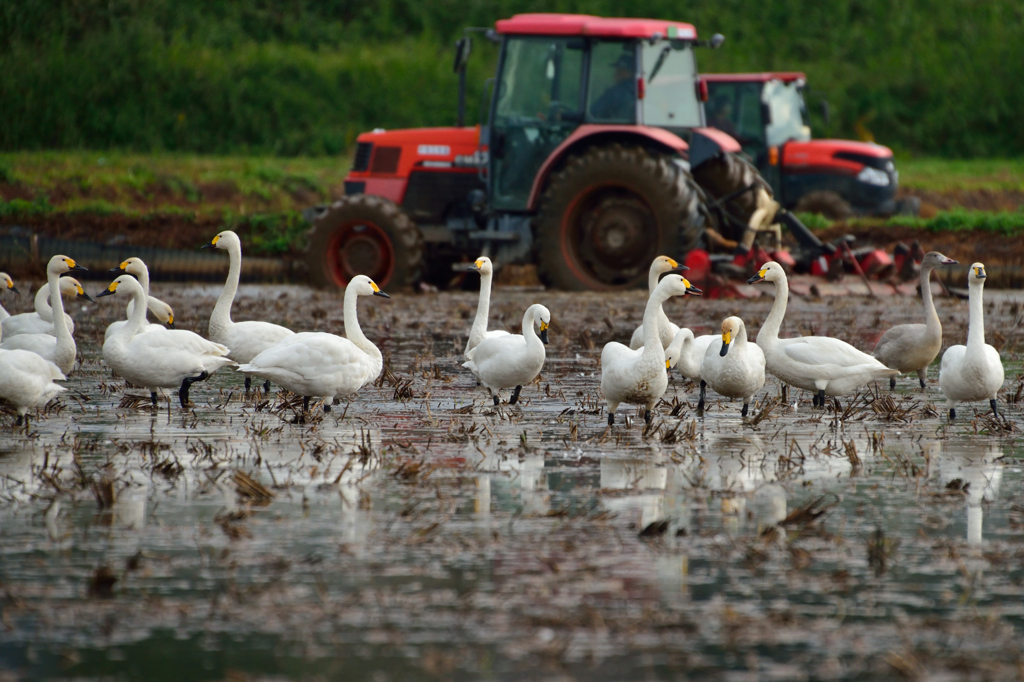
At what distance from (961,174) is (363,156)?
19045 millimetres

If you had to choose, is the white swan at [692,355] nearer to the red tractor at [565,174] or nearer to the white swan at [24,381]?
the white swan at [24,381]

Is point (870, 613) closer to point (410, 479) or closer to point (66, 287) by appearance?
point (410, 479)

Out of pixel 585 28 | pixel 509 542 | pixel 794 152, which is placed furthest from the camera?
pixel 794 152

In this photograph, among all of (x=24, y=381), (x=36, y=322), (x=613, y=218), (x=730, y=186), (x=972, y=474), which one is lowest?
(x=972, y=474)

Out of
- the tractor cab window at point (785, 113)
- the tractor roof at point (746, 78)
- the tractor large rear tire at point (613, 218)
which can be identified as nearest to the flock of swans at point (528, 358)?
the tractor large rear tire at point (613, 218)

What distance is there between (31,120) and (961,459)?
95.3 ft

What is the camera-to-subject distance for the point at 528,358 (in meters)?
9.16

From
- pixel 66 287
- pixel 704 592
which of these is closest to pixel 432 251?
pixel 66 287

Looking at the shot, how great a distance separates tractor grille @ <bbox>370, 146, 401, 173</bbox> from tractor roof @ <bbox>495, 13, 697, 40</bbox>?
249 centimetres

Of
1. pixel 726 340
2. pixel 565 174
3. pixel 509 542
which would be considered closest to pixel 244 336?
pixel 726 340

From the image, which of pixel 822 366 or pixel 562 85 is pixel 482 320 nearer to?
pixel 822 366

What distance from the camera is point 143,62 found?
114 ft

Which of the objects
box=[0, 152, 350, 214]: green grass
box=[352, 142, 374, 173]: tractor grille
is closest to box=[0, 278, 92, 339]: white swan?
box=[352, 142, 374, 173]: tractor grille

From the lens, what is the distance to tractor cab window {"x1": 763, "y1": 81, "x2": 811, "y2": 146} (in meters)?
25.5
